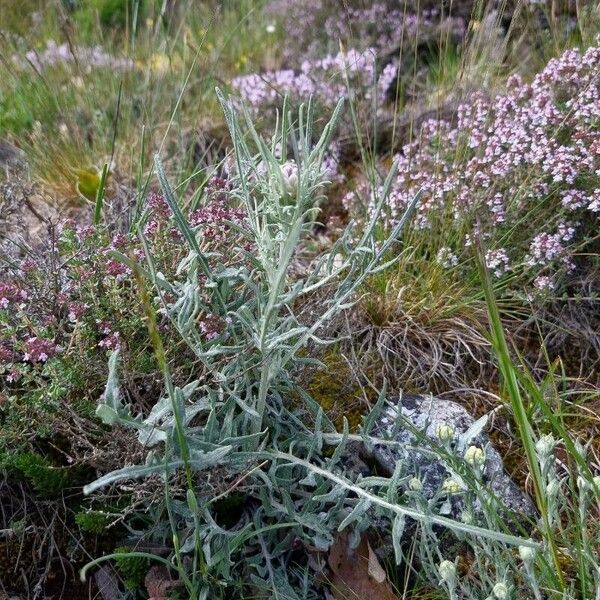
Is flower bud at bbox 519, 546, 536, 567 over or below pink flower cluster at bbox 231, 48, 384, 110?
over

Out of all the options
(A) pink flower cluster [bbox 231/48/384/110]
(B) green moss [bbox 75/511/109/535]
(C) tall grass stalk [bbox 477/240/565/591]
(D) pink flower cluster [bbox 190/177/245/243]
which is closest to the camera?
(C) tall grass stalk [bbox 477/240/565/591]

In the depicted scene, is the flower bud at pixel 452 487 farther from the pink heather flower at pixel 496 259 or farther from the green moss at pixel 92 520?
the pink heather flower at pixel 496 259

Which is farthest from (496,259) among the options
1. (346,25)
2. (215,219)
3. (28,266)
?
(346,25)

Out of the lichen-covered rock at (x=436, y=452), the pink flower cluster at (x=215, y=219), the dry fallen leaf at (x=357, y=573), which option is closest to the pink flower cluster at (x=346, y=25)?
the pink flower cluster at (x=215, y=219)

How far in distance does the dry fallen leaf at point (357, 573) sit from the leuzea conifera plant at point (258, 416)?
55 millimetres

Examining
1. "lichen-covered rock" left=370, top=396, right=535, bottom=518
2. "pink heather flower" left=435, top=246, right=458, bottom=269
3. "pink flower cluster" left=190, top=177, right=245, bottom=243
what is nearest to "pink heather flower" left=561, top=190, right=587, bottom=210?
"pink heather flower" left=435, top=246, right=458, bottom=269

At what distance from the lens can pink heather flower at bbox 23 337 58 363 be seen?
5.38ft

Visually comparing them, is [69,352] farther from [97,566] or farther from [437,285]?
[437,285]

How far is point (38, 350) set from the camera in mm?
1642

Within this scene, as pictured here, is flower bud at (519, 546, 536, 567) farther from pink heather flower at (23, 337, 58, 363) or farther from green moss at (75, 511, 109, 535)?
pink heather flower at (23, 337, 58, 363)

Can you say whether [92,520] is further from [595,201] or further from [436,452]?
[595,201]

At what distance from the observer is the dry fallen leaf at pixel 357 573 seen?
1676mm

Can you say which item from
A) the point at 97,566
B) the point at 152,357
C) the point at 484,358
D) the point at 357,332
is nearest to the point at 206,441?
the point at 152,357

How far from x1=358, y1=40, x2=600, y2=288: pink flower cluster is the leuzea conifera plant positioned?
65cm
